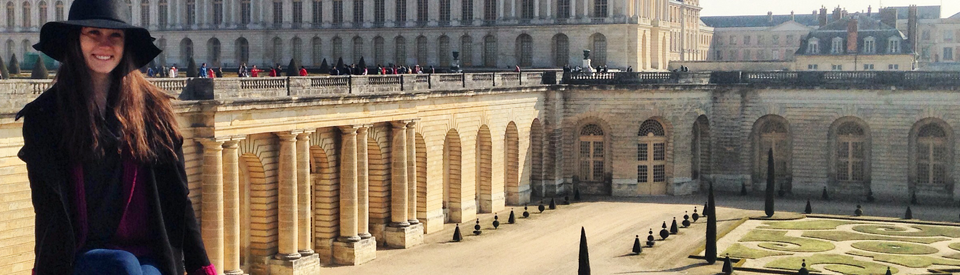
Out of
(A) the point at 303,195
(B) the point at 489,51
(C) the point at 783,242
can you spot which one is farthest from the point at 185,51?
(C) the point at 783,242

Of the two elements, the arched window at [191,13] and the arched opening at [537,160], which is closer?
the arched opening at [537,160]

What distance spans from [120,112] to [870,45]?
107m

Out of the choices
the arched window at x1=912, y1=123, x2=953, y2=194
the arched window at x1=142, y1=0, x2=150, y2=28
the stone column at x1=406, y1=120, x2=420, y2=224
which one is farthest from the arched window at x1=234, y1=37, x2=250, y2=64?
Result: the arched window at x1=912, y1=123, x2=953, y2=194

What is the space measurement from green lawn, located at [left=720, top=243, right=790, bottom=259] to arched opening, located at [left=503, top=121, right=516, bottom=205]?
16658 mm

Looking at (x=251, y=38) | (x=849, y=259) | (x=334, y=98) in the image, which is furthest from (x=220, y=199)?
(x=251, y=38)

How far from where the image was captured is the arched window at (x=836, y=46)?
10988 cm

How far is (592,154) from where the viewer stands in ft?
221

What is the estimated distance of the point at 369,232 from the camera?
163ft

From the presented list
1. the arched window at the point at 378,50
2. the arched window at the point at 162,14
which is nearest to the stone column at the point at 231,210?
the arched window at the point at 378,50

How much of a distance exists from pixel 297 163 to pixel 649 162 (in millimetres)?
28964

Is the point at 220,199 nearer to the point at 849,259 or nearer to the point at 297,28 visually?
the point at 849,259

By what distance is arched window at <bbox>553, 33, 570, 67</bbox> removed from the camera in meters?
85.6

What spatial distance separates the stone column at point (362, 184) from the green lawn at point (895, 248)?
762 inches

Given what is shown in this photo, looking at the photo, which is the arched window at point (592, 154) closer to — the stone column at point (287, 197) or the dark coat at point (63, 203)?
the stone column at point (287, 197)
